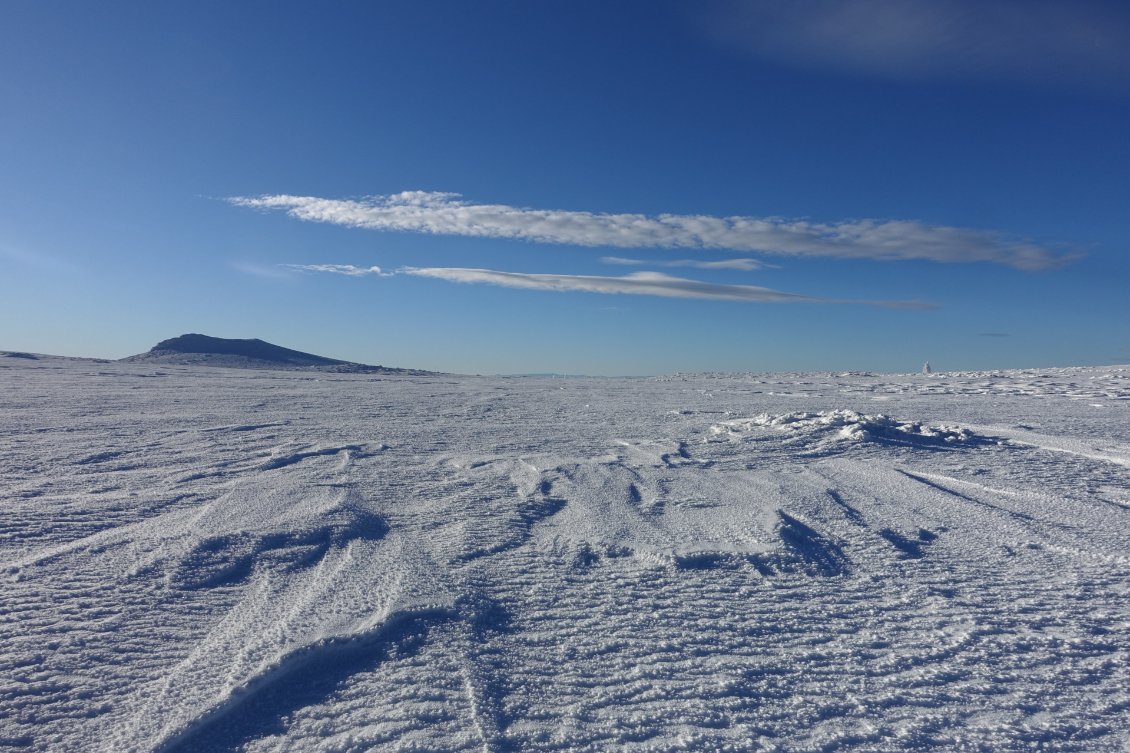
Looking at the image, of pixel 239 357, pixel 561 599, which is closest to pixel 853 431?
pixel 561 599

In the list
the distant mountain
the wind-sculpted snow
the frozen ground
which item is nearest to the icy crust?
the wind-sculpted snow

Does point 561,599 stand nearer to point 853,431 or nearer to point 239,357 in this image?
point 853,431

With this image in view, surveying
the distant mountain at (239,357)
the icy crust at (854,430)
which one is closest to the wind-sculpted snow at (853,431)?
the icy crust at (854,430)

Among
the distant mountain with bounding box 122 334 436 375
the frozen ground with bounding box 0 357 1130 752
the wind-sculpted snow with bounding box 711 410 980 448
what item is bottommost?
the frozen ground with bounding box 0 357 1130 752

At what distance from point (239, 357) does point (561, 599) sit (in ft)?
92.5

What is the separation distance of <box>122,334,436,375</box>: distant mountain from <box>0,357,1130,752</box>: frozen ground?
68.0 feet

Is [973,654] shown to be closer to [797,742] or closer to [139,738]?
[797,742]

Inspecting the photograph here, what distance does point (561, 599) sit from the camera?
2822 millimetres

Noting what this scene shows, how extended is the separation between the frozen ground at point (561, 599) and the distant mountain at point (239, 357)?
2073cm

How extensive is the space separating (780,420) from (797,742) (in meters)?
5.80

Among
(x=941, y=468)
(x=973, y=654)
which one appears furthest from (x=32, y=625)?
(x=941, y=468)

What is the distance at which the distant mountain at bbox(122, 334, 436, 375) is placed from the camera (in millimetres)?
25031

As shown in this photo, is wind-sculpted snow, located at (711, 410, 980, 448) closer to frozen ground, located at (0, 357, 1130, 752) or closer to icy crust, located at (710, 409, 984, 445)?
icy crust, located at (710, 409, 984, 445)

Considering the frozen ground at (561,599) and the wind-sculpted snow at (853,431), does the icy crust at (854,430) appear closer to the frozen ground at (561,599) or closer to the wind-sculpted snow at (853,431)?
the wind-sculpted snow at (853,431)
